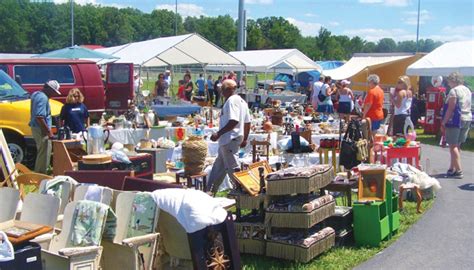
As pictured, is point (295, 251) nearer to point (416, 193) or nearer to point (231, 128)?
point (231, 128)

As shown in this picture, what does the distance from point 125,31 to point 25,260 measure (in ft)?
282

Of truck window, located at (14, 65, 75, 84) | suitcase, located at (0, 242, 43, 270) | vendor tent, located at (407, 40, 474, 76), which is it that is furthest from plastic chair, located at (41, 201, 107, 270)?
vendor tent, located at (407, 40, 474, 76)

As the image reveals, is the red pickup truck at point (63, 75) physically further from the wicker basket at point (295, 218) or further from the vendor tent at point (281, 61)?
the wicker basket at point (295, 218)

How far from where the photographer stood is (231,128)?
7453mm

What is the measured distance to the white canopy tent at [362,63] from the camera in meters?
24.7

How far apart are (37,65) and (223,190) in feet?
24.2

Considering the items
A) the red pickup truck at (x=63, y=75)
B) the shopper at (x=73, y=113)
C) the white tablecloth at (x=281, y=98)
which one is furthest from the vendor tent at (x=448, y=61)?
the shopper at (x=73, y=113)

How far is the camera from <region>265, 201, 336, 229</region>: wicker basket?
5.70 m

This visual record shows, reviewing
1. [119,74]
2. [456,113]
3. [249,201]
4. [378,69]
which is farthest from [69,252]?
[378,69]

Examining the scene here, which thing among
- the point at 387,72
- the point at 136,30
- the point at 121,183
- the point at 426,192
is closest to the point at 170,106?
the point at 426,192

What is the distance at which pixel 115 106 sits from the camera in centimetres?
1870

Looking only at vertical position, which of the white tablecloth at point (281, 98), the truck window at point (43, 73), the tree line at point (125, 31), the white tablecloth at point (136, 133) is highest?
the tree line at point (125, 31)

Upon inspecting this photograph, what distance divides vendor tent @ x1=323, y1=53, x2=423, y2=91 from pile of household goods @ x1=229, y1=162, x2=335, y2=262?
18270 mm

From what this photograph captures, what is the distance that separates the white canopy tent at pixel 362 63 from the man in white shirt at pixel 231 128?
17.8 m
